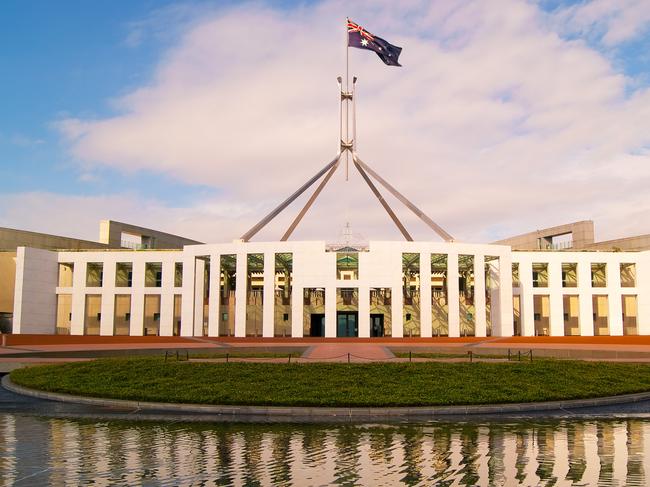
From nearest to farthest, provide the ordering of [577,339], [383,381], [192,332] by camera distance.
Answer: [383,381] < [577,339] < [192,332]

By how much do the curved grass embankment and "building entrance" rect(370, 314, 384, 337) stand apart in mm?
29792

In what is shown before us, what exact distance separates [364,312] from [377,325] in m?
10.3

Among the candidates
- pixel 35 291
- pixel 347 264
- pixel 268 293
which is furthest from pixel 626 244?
pixel 35 291

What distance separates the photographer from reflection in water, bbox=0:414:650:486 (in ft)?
29.5

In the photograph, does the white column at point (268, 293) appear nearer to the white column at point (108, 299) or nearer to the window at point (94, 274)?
the white column at point (108, 299)

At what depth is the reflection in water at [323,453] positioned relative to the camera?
8.99 m

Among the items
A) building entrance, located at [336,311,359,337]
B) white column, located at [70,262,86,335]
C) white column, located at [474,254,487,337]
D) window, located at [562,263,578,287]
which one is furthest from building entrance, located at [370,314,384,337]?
white column, located at [70,262,86,335]

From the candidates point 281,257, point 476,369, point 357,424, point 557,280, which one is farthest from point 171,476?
point 557,280

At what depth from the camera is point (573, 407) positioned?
16.6 metres

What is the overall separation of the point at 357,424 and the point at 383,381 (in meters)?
4.57

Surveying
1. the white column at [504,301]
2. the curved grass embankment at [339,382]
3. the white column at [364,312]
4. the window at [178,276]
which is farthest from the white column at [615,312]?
the window at [178,276]

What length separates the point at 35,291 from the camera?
4741cm

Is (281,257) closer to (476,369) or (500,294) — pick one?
(500,294)

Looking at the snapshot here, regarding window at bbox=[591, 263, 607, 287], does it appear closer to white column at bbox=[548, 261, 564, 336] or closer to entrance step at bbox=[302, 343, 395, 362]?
white column at bbox=[548, 261, 564, 336]
